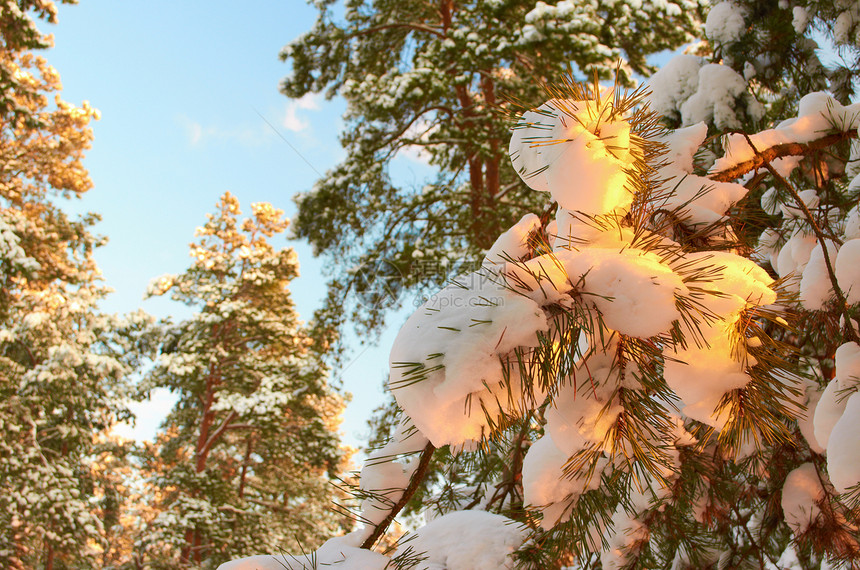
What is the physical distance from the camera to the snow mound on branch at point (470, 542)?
55.2 inches

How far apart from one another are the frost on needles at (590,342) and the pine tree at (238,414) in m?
9.41

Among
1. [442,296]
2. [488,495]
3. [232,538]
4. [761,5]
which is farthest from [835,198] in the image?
[232,538]

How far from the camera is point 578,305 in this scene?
0.79 m

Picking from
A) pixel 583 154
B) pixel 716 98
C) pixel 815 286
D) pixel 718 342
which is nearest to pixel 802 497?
pixel 815 286

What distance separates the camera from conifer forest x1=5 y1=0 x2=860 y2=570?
32.4 inches

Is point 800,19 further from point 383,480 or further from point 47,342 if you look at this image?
point 47,342

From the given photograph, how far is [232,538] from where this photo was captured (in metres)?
11.3

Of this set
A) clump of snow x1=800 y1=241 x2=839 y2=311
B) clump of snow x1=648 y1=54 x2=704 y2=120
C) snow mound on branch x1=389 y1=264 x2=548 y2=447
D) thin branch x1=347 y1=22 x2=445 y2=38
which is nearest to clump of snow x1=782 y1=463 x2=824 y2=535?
clump of snow x1=800 y1=241 x2=839 y2=311

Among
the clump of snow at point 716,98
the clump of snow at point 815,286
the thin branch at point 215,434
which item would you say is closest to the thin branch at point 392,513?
the clump of snow at point 815,286

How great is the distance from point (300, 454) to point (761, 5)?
1139 cm

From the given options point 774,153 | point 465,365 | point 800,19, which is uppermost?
point 800,19

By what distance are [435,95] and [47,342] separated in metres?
10.0

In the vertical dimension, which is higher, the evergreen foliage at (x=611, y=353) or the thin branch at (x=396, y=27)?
the thin branch at (x=396, y=27)

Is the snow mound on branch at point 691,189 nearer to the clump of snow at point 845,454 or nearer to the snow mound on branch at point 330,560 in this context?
the clump of snow at point 845,454
